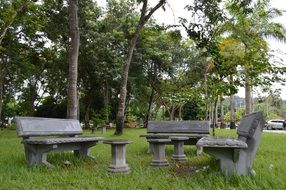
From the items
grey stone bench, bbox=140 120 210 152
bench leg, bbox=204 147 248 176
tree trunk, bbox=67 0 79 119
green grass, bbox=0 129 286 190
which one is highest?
tree trunk, bbox=67 0 79 119

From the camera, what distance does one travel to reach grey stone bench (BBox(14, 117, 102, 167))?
24.5 ft

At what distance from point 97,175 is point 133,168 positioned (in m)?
1.06

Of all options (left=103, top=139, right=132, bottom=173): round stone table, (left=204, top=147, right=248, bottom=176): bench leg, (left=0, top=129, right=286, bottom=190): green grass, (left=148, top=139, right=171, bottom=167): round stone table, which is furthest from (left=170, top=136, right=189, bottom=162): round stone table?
(left=204, top=147, right=248, bottom=176): bench leg

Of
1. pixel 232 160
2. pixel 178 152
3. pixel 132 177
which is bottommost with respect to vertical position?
pixel 132 177

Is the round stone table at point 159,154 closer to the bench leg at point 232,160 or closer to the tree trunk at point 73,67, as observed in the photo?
the bench leg at point 232,160

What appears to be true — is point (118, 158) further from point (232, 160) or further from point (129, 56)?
point (129, 56)

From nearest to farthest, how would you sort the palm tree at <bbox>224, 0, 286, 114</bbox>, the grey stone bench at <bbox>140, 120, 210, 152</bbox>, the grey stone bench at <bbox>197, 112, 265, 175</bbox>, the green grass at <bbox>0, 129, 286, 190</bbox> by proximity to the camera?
the green grass at <bbox>0, 129, 286, 190</bbox> < the grey stone bench at <bbox>197, 112, 265, 175</bbox> < the grey stone bench at <bbox>140, 120, 210, 152</bbox> < the palm tree at <bbox>224, 0, 286, 114</bbox>

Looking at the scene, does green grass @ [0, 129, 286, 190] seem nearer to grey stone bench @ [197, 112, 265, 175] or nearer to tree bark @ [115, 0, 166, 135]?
grey stone bench @ [197, 112, 265, 175]

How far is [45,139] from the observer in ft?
24.3

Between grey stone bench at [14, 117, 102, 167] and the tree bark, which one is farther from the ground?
the tree bark

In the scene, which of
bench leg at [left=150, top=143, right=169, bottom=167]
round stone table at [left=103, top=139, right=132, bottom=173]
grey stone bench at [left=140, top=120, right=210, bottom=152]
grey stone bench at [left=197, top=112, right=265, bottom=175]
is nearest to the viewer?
grey stone bench at [left=197, top=112, right=265, bottom=175]

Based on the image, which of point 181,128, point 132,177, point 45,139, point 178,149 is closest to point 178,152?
point 178,149

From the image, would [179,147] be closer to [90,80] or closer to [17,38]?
[17,38]

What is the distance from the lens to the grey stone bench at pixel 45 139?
7.45 metres
